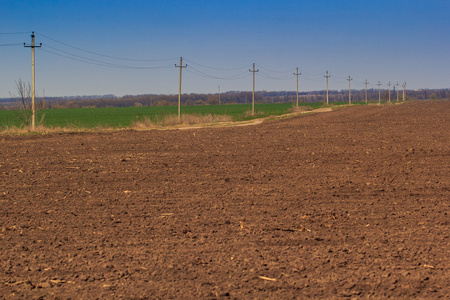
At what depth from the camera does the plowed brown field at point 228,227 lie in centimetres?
562

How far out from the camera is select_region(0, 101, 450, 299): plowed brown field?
221 inches

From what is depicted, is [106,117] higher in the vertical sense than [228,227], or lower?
higher

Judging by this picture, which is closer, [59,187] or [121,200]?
[121,200]

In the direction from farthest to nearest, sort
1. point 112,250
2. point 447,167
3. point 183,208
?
1. point 447,167
2. point 183,208
3. point 112,250

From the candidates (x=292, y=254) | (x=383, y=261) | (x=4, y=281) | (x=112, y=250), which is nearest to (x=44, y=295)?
(x=4, y=281)

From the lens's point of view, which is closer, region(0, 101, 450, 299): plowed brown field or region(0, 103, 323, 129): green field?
region(0, 101, 450, 299): plowed brown field

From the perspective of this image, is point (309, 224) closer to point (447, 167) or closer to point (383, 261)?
point (383, 261)

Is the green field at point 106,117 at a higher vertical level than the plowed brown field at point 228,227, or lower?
higher

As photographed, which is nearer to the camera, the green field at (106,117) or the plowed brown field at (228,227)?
the plowed brown field at (228,227)

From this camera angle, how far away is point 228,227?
25.7ft

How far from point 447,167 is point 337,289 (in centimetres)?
909

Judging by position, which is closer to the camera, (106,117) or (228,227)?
(228,227)

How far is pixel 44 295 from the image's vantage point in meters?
5.38

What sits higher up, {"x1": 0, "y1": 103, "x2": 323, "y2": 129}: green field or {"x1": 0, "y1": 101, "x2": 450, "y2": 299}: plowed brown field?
{"x1": 0, "y1": 103, "x2": 323, "y2": 129}: green field
